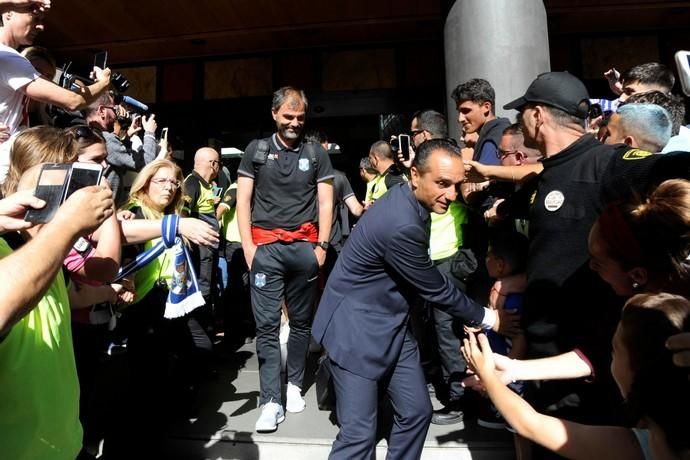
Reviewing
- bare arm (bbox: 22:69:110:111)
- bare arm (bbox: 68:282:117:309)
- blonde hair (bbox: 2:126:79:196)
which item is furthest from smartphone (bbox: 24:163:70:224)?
bare arm (bbox: 22:69:110:111)

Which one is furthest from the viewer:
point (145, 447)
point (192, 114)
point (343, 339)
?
point (192, 114)

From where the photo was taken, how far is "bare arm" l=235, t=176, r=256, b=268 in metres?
3.31

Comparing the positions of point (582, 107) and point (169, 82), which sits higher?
point (169, 82)

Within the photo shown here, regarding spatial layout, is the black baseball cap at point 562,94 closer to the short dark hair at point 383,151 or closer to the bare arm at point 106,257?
the bare arm at point 106,257

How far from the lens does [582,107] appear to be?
80.6 inches

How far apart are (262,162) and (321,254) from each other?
0.76m

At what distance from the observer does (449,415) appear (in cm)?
312

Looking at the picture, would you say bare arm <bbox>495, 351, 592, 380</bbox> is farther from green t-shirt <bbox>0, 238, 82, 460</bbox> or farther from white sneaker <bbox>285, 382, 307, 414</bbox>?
white sneaker <bbox>285, 382, 307, 414</bbox>

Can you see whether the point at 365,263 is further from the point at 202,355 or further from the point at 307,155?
the point at 202,355

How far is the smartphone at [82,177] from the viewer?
1.40 metres

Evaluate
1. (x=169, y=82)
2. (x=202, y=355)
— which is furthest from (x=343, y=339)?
(x=169, y=82)

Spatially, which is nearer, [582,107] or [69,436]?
[69,436]

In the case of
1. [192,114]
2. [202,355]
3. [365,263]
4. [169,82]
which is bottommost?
[202,355]

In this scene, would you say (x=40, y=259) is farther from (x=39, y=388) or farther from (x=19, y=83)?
(x=19, y=83)
